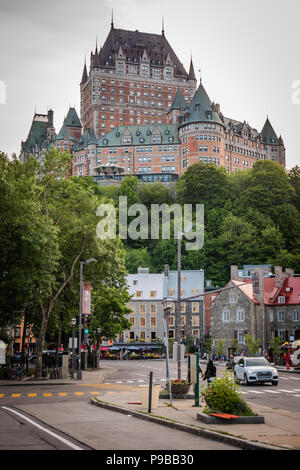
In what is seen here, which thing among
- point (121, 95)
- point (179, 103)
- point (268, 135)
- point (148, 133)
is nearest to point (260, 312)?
point (148, 133)

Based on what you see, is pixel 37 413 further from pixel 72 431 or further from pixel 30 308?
pixel 30 308

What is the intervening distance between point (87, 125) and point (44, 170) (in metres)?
156

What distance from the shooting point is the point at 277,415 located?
18641 mm

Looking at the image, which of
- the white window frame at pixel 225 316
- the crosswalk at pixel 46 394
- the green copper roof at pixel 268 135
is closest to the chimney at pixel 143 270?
the white window frame at pixel 225 316

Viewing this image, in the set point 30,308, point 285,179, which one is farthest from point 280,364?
point 285,179

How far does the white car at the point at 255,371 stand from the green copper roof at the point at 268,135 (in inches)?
6347

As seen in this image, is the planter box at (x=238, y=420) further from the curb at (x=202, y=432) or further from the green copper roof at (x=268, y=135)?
the green copper roof at (x=268, y=135)

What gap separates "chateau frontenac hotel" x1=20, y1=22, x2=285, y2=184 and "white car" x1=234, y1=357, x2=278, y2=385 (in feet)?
422

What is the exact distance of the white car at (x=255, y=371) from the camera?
3485cm

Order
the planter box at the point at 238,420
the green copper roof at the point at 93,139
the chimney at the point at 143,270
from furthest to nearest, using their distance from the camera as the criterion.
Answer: the green copper roof at the point at 93,139, the chimney at the point at 143,270, the planter box at the point at 238,420

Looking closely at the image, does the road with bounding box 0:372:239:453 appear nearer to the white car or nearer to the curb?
the curb

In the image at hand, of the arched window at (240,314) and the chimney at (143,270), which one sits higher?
the chimney at (143,270)

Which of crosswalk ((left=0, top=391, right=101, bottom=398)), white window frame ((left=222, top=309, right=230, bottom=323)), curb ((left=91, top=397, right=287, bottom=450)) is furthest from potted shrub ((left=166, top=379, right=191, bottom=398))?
white window frame ((left=222, top=309, right=230, bottom=323))

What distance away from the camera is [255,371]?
3509 cm
